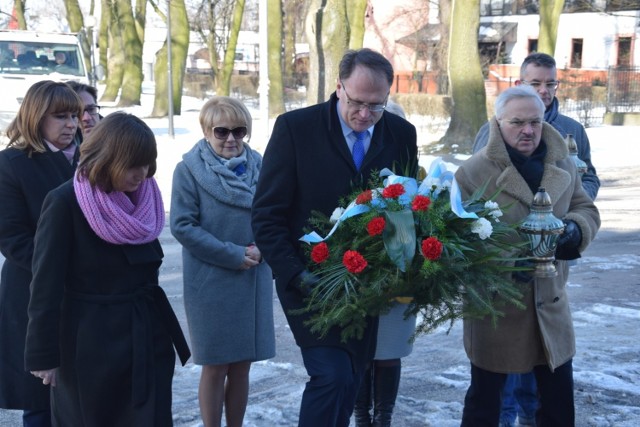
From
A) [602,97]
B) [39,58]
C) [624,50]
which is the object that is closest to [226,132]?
[39,58]

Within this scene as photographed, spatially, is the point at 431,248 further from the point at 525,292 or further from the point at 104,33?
the point at 104,33

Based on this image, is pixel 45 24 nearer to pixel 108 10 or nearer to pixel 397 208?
pixel 108 10

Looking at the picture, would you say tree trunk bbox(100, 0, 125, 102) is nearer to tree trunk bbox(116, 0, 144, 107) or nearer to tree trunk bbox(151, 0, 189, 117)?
tree trunk bbox(116, 0, 144, 107)

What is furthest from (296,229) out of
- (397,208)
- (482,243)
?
(482,243)

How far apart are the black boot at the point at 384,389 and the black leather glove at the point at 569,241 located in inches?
41.4

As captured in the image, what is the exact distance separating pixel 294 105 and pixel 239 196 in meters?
36.5

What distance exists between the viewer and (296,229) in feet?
13.0

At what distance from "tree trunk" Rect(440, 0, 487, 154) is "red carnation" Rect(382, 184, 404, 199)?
16.6 meters

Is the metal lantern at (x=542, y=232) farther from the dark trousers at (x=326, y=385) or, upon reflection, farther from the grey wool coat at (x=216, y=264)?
the grey wool coat at (x=216, y=264)

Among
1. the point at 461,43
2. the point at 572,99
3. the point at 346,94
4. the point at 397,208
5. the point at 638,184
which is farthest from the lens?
the point at 572,99

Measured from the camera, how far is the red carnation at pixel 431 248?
3.42 metres

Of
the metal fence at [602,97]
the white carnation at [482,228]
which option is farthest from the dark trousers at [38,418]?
the metal fence at [602,97]

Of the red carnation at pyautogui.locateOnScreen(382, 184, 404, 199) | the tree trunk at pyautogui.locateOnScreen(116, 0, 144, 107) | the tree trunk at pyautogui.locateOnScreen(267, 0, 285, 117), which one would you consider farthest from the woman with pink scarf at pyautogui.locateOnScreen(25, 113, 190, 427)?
the tree trunk at pyautogui.locateOnScreen(116, 0, 144, 107)

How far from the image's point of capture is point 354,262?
11.4ft
